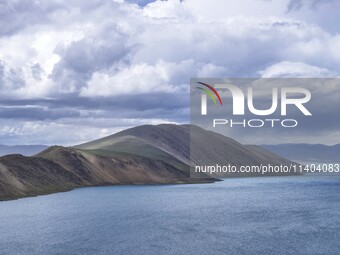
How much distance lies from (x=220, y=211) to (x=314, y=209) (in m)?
23.7

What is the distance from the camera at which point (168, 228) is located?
97.8m

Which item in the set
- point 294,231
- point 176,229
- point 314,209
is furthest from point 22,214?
point 314,209

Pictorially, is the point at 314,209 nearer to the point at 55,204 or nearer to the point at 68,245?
the point at 55,204

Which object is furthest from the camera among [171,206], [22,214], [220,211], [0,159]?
[0,159]

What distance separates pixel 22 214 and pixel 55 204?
28453 millimetres

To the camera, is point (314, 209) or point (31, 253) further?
point (314, 209)

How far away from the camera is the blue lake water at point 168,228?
76.0m

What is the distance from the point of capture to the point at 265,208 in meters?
138

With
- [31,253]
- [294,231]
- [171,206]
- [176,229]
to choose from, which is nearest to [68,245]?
[31,253]

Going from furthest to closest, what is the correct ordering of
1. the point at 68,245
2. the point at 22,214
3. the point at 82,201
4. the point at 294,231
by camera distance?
the point at 82,201, the point at 22,214, the point at 294,231, the point at 68,245

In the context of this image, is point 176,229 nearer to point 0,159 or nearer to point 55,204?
point 55,204

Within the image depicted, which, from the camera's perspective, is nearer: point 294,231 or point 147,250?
point 147,250

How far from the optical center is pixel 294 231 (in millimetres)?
93188

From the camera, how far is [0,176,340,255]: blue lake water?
76000mm
